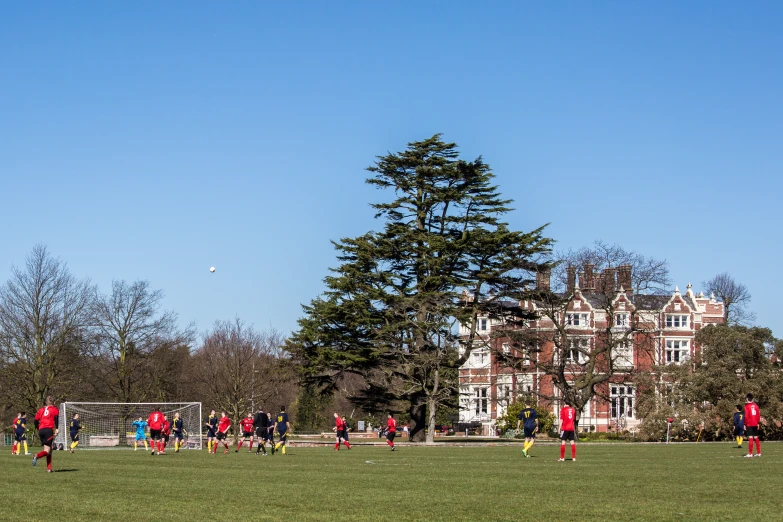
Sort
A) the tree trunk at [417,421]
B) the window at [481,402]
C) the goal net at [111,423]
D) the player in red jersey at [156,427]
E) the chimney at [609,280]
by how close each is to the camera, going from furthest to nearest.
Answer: the window at [481,402], the chimney at [609,280], the tree trunk at [417,421], the goal net at [111,423], the player in red jersey at [156,427]

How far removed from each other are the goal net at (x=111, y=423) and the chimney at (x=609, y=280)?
29.3 m

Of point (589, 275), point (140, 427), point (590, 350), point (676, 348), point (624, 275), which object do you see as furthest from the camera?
point (676, 348)

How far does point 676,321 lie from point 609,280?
2267 centimetres

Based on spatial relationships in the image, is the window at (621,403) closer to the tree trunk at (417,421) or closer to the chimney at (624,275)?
the chimney at (624,275)

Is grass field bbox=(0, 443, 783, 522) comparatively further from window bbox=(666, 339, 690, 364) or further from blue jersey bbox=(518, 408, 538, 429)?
window bbox=(666, 339, 690, 364)

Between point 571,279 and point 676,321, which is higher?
point 571,279

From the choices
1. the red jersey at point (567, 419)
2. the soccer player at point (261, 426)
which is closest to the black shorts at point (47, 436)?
the red jersey at point (567, 419)

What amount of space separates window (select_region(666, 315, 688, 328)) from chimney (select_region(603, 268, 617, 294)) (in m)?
21.7

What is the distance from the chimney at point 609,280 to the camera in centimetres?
6881

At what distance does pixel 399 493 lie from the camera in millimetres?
16922

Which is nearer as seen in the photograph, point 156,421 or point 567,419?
point 567,419

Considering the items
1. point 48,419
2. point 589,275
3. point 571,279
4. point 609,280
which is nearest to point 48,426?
point 48,419

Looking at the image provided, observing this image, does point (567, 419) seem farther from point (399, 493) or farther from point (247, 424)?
point (247, 424)

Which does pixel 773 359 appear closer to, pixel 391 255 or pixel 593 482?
pixel 391 255
